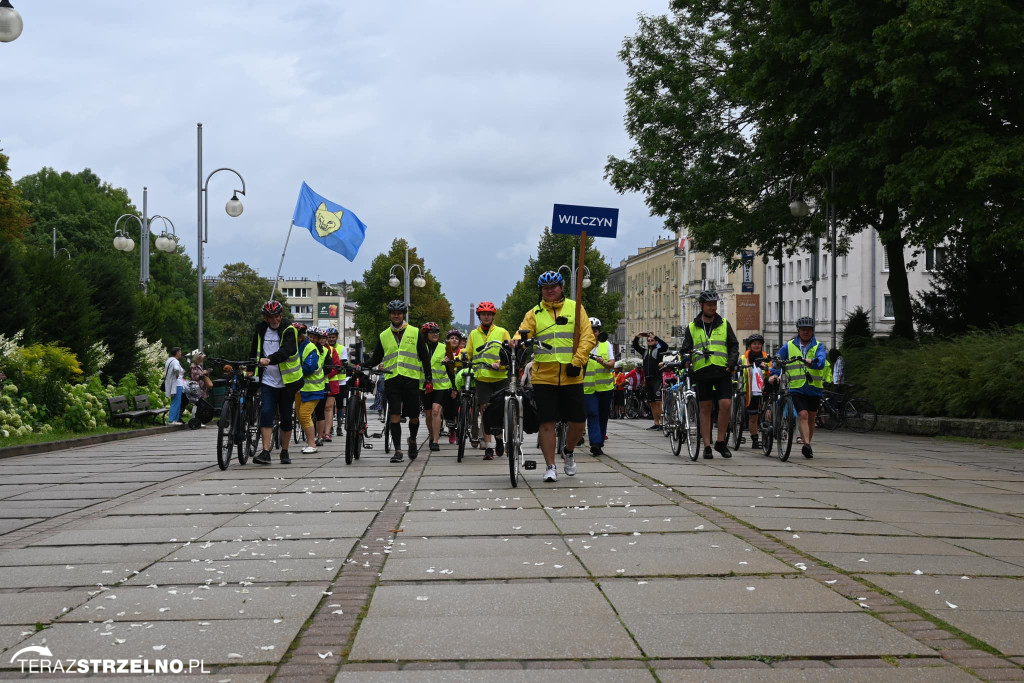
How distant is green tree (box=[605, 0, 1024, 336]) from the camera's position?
21.8 m

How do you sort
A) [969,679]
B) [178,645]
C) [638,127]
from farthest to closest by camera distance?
1. [638,127]
2. [178,645]
3. [969,679]

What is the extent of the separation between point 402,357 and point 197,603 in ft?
28.0

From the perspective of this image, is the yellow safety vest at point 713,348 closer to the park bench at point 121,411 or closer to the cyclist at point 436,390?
the cyclist at point 436,390

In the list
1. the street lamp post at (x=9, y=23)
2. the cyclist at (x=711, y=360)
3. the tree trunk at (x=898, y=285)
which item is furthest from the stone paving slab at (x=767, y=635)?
the tree trunk at (x=898, y=285)

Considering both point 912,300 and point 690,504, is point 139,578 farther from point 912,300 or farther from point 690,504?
point 912,300

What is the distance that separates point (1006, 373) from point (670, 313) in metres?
102

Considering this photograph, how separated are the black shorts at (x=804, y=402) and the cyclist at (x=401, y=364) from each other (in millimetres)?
4483

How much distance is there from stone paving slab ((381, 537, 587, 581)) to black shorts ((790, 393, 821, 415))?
7.94 m

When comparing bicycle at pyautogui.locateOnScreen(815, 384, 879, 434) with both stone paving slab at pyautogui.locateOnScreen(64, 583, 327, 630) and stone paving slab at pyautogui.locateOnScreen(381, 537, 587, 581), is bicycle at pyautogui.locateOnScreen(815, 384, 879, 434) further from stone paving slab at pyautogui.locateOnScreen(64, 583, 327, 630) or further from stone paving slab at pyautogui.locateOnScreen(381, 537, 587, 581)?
stone paving slab at pyautogui.locateOnScreen(64, 583, 327, 630)

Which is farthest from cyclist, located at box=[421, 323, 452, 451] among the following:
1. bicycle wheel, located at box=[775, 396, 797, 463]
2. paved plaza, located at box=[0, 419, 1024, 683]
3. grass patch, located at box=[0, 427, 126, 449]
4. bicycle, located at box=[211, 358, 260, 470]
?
grass patch, located at box=[0, 427, 126, 449]

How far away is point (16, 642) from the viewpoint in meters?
4.64

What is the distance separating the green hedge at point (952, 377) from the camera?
19359mm

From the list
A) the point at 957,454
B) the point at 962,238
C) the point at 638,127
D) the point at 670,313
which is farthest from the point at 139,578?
the point at 670,313

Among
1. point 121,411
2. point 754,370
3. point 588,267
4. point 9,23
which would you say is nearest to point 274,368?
point 9,23
